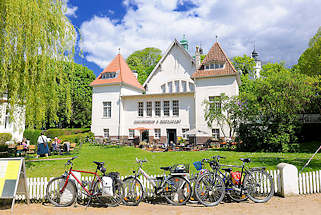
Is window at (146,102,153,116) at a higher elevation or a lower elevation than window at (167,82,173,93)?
lower

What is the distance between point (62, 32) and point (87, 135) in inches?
840

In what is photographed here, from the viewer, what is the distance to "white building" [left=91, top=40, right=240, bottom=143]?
25328mm

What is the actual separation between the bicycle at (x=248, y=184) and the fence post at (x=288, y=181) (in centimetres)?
47

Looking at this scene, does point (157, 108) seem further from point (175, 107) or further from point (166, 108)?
point (175, 107)

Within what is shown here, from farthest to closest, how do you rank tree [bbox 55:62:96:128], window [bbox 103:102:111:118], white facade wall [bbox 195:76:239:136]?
tree [bbox 55:62:96:128] < window [bbox 103:102:111:118] < white facade wall [bbox 195:76:239:136]

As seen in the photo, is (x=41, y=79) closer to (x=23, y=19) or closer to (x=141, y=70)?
(x=23, y=19)

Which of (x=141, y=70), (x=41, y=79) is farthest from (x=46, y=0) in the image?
(x=141, y=70)

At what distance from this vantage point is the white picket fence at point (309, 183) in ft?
22.7

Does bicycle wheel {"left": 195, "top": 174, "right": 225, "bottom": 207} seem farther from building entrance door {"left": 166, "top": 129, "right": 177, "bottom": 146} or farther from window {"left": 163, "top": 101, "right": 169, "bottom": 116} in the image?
window {"left": 163, "top": 101, "right": 169, "bottom": 116}

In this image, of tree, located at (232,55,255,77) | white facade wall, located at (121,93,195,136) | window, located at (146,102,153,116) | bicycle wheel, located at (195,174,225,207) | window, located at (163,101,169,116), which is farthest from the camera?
tree, located at (232,55,255,77)

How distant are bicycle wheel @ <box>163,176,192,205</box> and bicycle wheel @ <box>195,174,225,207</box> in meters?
0.28

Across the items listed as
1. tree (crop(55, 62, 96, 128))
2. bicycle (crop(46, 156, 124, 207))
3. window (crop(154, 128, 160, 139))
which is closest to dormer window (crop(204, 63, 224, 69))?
window (crop(154, 128, 160, 139))

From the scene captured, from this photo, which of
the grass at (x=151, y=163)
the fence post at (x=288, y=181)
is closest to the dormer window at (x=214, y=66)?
the grass at (x=151, y=163)

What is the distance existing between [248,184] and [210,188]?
3.68 feet
